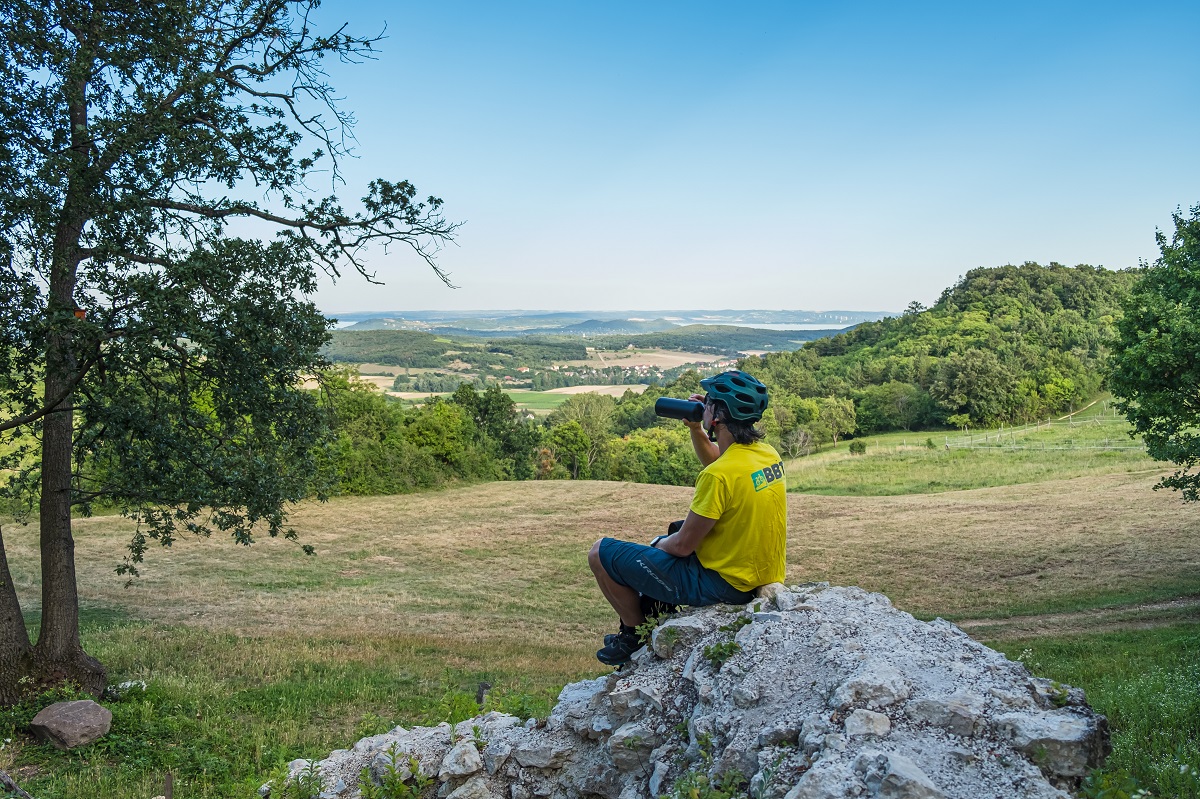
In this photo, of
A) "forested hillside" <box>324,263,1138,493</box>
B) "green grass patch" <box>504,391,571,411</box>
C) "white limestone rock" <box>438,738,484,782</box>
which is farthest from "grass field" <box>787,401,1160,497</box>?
"green grass patch" <box>504,391,571,411</box>

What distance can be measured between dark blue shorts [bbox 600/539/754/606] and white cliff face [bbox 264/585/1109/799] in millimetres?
159

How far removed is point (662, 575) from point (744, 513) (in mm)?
782

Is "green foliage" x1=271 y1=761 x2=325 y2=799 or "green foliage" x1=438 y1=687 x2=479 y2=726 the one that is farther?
"green foliage" x1=438 y1=687 x2=479 y2=726

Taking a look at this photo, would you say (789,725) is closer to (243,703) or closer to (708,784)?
(708,784)

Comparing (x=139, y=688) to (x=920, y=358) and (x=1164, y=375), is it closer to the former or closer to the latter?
(x=1164, y=375)

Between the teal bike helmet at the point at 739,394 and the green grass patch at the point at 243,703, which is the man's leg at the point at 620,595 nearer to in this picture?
the teal bike helmet at the point at 739,394

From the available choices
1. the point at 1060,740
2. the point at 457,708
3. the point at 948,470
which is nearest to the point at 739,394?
the point at 1060,740

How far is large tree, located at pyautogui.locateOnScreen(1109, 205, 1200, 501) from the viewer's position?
581 inches

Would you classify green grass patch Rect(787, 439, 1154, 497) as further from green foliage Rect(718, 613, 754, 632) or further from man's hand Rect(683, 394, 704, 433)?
green foliage Rect(718, 613, 754, 632)

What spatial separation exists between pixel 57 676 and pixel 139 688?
0.98m

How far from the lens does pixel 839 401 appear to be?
302ft

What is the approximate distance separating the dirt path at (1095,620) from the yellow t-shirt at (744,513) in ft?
40.9

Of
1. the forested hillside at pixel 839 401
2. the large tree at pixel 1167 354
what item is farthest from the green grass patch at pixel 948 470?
the large tree at pixel 1167 354

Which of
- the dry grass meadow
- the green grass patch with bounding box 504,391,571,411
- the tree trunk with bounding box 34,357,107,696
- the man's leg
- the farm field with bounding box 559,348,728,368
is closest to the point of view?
the man's leg
